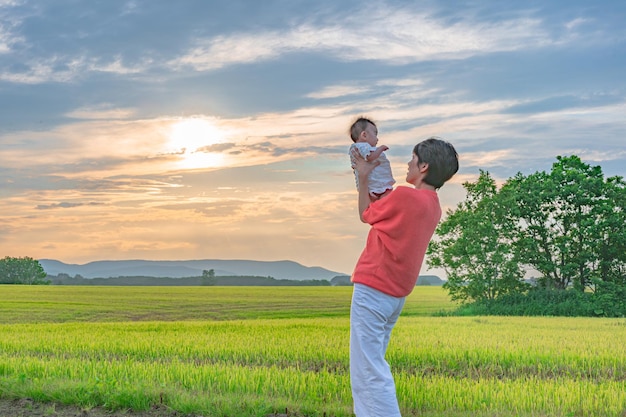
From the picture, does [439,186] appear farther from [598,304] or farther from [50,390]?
[598,304]

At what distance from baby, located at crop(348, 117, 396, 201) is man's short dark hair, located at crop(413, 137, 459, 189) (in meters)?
0.27

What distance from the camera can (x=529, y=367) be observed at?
11.2m

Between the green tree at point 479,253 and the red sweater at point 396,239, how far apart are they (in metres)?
28.8

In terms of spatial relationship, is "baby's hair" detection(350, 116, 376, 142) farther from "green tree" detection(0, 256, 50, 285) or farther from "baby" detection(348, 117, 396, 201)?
"green tree" detection(0, 256, 50, 285)

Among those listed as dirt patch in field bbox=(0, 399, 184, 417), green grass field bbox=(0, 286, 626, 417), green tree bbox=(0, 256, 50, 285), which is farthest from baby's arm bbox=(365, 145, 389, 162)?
green tree bbox=(0, 256, 50, 285)

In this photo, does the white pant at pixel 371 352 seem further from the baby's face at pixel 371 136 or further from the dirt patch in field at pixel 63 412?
the dirt patch in field at pixel 63 412

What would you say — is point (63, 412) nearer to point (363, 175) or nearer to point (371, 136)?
point (363, 175)

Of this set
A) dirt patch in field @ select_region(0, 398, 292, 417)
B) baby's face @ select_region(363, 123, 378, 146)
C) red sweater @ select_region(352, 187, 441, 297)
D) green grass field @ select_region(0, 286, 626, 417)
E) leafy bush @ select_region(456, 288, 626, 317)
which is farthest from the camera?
leafy bush @ select_region(456, 288, 626, 317)

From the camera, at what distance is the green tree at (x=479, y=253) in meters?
32.7

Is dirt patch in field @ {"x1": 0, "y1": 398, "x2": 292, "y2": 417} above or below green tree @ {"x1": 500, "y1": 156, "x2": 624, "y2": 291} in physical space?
below

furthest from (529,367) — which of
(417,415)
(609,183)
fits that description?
(609,183)

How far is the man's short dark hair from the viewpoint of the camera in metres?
4.85

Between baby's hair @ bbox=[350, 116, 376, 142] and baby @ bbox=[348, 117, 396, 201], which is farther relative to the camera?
baby's hair @ bbox=[350, 116, 376, 142]

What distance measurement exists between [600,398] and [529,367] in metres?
3.30
